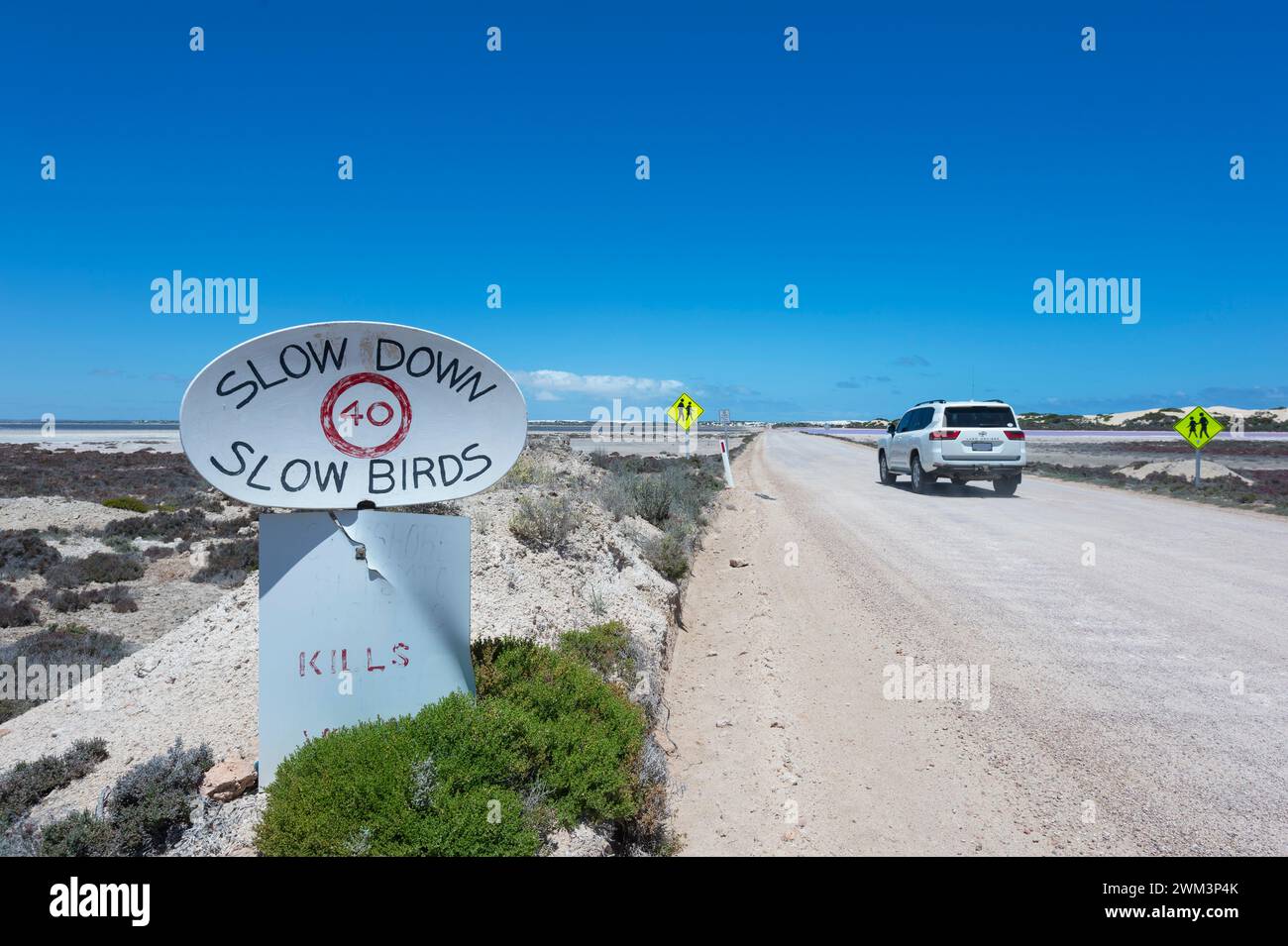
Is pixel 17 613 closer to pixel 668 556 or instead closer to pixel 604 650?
pixel 668 556

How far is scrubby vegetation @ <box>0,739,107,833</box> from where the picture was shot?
4.03 metres

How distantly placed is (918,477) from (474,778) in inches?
694

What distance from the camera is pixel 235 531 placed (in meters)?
17.0

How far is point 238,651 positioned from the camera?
19.2ft

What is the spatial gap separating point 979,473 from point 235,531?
57.1 ft

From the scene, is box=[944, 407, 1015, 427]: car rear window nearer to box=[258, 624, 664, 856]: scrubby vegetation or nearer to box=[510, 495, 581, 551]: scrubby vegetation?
box=[510, 495, 581, 551]: scrubby vegetation

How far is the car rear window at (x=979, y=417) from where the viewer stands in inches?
711

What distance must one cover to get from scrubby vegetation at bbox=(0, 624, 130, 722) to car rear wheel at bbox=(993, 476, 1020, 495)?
17.8 m

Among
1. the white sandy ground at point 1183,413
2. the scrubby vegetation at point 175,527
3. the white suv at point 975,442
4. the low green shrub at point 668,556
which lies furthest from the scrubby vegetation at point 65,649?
the white sandy ground at point 1183,413

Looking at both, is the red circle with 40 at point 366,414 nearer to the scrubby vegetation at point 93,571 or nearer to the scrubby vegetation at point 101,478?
the scrubby vegetation at point 93,571

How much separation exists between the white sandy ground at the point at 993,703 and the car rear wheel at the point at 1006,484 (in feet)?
21.4

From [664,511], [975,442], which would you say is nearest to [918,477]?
[975,442]

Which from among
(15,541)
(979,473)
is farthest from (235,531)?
(979,473)
